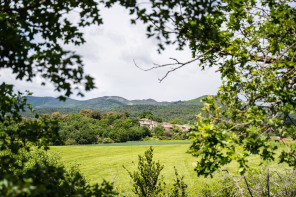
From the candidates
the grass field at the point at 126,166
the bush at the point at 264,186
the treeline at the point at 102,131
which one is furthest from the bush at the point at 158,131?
the bush at the point at 264,186

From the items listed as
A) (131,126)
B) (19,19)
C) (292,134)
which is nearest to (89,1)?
(19,19)

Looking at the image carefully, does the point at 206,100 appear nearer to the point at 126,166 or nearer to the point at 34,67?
the point at 34,67

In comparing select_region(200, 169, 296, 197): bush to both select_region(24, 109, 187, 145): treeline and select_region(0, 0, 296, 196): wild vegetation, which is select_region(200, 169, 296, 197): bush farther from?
select_region(24, 109, 187, 145): treeline

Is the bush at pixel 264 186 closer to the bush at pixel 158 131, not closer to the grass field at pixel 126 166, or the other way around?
the grass field at pixel 126 166

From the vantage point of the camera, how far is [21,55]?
2.69 meters

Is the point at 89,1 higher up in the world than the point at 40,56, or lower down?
higher up

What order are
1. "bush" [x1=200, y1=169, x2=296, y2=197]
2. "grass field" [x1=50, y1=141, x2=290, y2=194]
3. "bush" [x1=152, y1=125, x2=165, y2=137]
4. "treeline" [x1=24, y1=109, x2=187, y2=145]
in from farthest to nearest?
"bush" [x1=152, y1=125, x2=165, y2=137] < "treeline" [x1=24, y1=109, x2=187, y2=145] < "grass field" [x1=50, y1=141, x2=290, y2=194] < "bush" [x1=200, y1=169, x2=296, y2=197]

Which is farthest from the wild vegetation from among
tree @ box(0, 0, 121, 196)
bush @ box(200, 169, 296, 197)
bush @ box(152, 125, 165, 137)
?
bush @ box(152, 125, 165, 137)

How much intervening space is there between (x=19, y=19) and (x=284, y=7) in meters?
4.46

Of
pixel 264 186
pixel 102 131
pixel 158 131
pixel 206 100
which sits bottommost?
pixel 158 131

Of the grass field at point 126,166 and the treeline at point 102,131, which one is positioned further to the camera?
the treeline at point 102,131

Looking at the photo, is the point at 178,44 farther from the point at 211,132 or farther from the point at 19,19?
the point at 19,19

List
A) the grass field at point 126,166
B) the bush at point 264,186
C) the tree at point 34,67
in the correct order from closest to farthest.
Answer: the tree at point 34,67
the bush at point 264,186
the grass field at point 126,166

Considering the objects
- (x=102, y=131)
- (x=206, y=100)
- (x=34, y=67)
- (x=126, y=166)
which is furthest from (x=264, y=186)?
(x=102, y=131)
